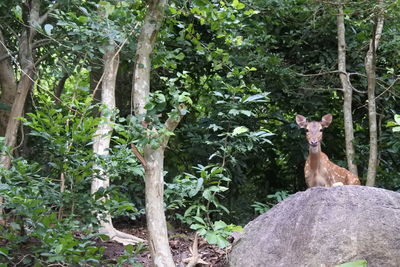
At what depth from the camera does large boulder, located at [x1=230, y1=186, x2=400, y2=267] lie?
194 inches

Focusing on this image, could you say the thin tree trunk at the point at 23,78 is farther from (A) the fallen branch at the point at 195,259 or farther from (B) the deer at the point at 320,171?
(B) the deer at the point at 320,171

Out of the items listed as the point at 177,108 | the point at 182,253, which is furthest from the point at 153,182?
the point at 182,253

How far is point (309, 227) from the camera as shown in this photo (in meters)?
5.23

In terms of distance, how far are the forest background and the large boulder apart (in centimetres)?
46

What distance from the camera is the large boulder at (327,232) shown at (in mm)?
4930

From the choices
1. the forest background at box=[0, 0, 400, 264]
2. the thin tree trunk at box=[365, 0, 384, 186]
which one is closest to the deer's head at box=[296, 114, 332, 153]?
the forest background at box=[0, 0, 400, 264]

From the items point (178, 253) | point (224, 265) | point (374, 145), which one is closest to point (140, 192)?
point (178, 253)

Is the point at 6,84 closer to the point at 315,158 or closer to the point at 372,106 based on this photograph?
the point at 315,158

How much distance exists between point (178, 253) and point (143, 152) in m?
2.16

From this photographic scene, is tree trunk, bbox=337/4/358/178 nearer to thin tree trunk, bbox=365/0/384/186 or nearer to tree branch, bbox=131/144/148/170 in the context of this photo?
thin tree trunk, bbox=365/0/384/186

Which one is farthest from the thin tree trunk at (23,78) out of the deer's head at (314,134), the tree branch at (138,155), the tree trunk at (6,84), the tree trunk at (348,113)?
the tree trunk at (348,113)

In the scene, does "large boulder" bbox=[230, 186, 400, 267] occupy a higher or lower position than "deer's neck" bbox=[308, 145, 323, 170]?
lower

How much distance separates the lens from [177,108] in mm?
4559

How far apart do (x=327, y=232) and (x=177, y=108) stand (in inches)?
68.6
